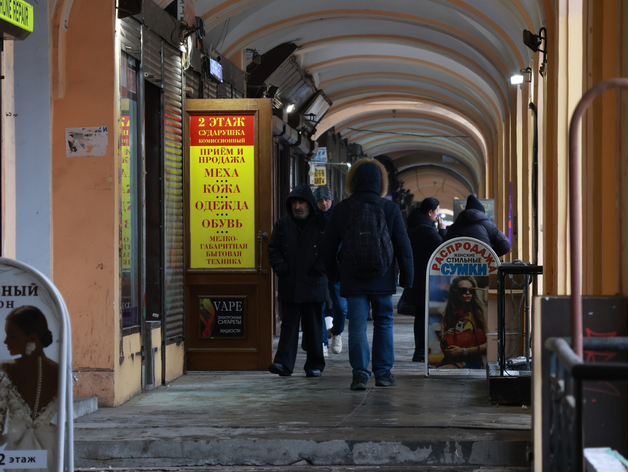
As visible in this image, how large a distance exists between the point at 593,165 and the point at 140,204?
327cm

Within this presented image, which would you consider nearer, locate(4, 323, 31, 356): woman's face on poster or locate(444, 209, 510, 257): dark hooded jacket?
locate(4, 323, 31, 356): woman's face on poster

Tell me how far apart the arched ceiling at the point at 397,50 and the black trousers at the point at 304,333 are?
3.25m

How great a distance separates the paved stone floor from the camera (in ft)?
15.2

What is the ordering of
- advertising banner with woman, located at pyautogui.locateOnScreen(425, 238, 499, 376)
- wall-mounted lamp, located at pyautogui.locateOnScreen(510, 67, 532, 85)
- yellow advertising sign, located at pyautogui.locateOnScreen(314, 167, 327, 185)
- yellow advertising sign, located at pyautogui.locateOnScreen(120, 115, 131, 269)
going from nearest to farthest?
yellow advertising sign, located at pyautogui.locateOnScreen(120, 115, 131, 269) < advertising banner with woman, located at pyautogui.locateOnScreen(425, 238, 499, 376) < wall-mounted lamp, located at pyautogui.locateOnScreen(510, 67, 532, 85) < yellow advertising sign, located at pyautogui.locateOnScreen(314, 167, 327, 185)

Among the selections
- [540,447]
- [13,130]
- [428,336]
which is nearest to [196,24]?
[13,130]

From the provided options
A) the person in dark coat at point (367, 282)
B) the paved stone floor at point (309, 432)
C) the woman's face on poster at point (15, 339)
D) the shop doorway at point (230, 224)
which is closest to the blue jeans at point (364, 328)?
the person in dark coat at point (367, 282)

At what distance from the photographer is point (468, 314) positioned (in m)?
7.10

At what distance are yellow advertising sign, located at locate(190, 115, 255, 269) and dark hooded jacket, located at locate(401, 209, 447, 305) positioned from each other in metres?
1.66

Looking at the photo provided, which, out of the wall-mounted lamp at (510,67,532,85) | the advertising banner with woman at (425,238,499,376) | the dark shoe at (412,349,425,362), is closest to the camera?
the advertising banner with woman at (425,238,499,376)

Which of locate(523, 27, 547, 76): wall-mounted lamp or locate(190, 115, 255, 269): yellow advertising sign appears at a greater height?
locate(523, 27, 547, 76): wall-mounted lamp

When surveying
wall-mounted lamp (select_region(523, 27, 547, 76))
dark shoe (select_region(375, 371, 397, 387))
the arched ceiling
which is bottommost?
dark shoe (select_region(375, 371, 397, 387))

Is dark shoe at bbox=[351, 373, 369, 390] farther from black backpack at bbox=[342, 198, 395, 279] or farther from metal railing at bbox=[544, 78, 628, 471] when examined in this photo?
metal railing at bbox=[544, 78, 628, 471]

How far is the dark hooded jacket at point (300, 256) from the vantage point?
23.5ft

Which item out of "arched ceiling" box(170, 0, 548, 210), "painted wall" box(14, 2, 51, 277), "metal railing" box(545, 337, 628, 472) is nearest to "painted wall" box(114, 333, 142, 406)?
"painted wall" box(14, 2, 51, 277)
